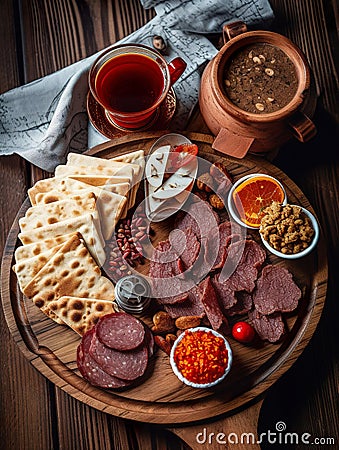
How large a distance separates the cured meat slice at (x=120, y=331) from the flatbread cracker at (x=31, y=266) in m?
0.29

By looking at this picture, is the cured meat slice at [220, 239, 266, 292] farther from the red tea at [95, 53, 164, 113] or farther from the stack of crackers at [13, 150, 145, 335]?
the red tea at [95, 53, 164, 113]

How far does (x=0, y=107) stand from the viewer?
2.29 meters

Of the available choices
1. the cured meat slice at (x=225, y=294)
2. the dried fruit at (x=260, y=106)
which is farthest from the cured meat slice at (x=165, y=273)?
the dried fruit at (x=260, y=106)

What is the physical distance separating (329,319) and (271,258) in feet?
1.17

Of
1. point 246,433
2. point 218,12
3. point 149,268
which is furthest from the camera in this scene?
point 218,12

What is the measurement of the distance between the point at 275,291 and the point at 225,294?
0.18m

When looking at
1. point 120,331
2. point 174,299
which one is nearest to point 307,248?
point 174,299

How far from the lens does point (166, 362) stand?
1.99m

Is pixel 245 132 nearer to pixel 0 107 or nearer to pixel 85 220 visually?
pixel 85 220

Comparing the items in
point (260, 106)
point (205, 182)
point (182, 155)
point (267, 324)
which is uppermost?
point (260, 106)

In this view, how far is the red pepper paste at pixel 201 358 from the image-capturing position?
73.9 inches

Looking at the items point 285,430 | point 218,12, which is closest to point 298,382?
point 285,430

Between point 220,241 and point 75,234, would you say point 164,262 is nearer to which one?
point 220,241

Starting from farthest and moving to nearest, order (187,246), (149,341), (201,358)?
1. (187,246)
2. (149,341)
3. (201,358)
